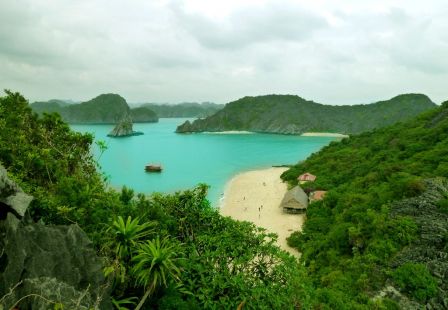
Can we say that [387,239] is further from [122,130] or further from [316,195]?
[122,130]

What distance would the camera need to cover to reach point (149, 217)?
12211mm

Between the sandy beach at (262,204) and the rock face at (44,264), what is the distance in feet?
62.7

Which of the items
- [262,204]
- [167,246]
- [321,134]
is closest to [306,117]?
[321,134]

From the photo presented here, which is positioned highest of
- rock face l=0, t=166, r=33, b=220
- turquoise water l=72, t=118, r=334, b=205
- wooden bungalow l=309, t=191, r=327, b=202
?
rock face l=0, t=166, r=33, b=220

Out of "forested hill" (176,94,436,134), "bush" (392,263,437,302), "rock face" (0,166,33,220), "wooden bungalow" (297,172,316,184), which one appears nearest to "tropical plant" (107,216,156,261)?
"rock face" (0,166,33,220)

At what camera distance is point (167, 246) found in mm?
10242

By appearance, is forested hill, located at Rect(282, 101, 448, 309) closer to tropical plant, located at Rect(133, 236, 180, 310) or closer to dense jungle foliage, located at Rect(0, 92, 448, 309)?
dense jungle foliage, located at Rect(0, 92, 448, 309)

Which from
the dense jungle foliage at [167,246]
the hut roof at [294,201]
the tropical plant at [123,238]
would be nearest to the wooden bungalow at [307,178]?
the hut roof at [294,201]

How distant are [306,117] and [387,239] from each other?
16772cm

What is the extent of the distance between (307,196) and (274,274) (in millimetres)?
29155

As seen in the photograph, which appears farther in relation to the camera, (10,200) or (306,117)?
(306,117)

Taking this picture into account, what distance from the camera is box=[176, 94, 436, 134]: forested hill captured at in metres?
168

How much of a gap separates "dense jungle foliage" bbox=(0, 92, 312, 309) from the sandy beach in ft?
48.0

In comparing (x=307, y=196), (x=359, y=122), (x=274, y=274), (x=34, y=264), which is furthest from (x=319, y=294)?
(x=359, y=122)
